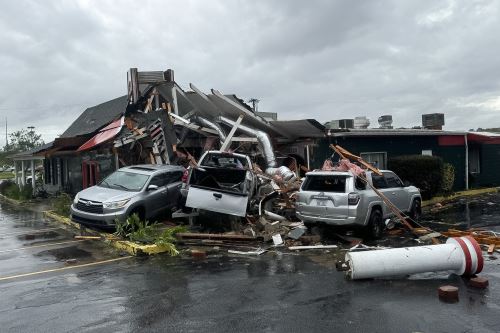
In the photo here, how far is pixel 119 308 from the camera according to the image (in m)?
6.46

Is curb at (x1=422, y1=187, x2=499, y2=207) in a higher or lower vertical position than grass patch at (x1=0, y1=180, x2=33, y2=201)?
lower

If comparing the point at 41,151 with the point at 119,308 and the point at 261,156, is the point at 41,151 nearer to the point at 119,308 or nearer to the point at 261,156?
the point at 261,156

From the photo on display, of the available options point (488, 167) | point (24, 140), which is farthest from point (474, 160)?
point (24, 140)

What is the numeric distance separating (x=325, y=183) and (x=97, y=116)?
19.6 m

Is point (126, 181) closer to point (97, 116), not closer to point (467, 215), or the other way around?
point (467, 215)

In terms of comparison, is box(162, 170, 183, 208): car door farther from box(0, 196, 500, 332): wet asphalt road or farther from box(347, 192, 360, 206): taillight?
box(347, 192, 360, 206): taillight

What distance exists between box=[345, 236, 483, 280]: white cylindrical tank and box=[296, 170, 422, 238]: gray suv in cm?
359

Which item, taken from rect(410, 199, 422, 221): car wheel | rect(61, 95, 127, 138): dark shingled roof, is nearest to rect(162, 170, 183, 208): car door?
rect(410, 199, 422, 221): car wheel

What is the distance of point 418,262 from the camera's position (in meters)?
7.35

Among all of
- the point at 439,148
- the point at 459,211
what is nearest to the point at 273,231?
the point at 459,211

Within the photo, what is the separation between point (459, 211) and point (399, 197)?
4943 mm

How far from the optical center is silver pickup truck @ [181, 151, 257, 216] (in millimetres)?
11953

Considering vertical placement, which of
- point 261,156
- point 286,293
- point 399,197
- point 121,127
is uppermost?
point 121,127

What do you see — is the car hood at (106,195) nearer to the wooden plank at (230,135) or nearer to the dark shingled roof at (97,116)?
the wooden plank at (230,135)
